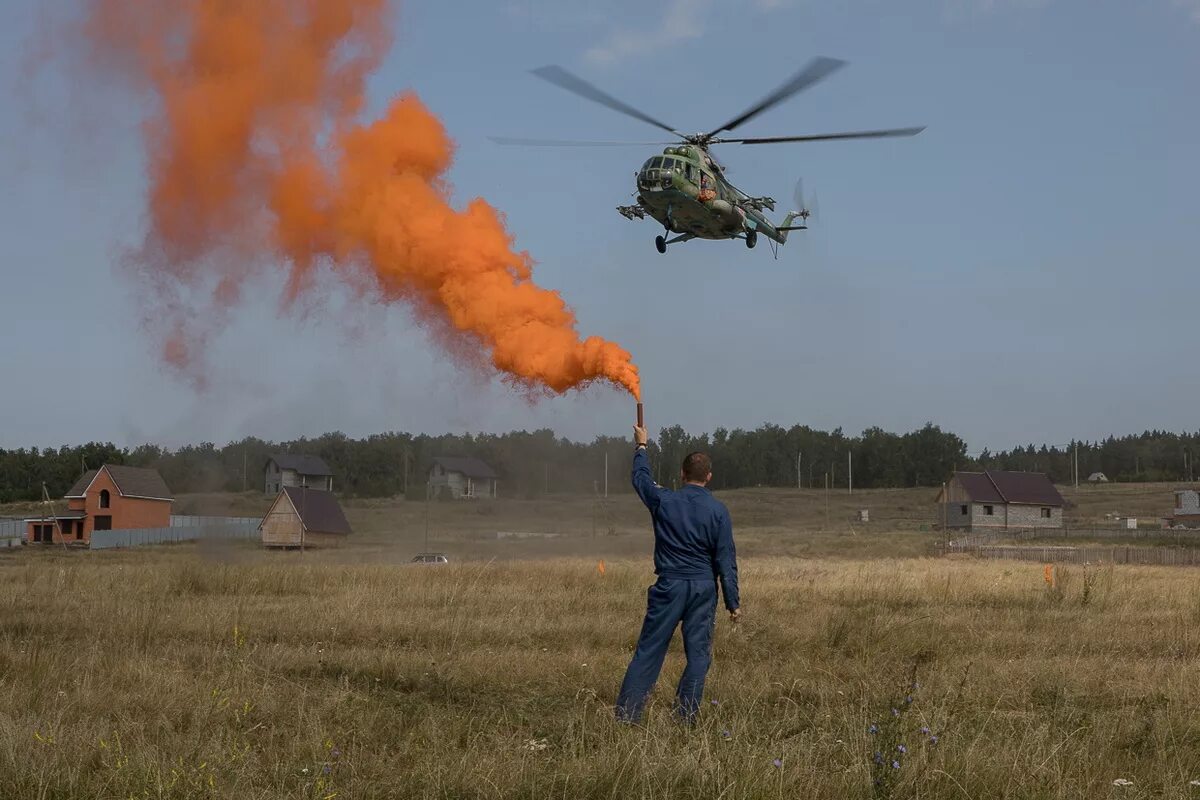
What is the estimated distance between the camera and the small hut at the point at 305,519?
54594 millimetres

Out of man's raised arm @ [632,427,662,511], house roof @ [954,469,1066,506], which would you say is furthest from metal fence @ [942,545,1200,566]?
house roof @ [954,469,1066,506]

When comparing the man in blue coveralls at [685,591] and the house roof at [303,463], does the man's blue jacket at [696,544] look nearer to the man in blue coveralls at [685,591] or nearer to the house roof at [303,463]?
the man in blue coveralls at [685,591]

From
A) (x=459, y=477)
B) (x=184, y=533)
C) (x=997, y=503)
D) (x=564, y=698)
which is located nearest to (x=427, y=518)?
(x=459, y=477)

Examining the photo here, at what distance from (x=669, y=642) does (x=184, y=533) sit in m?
46.3

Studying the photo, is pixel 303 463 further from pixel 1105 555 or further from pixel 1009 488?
pixel 1009 488

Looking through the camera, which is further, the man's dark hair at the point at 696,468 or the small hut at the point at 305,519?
the small hut at the point at 305,519

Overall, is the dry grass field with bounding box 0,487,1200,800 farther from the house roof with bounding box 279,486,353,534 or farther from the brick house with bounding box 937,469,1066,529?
the brick house with bounding box 937,469,1066,529

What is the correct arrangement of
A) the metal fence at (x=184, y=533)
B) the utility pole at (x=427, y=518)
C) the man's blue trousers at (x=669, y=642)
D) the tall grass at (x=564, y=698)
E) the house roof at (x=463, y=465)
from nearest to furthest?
the tall grass at (x=564, y=698) → the man's blue trousers at (x=669, y=642) → the metal fence at (x=184, y=533) → the utility pole at (x=427, y=518) → the house roof at (x=463, y=465)

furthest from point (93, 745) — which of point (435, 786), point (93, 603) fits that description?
point (93, 603)

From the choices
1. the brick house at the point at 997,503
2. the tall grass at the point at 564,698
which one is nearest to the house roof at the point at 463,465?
the tall grass at the point at 564,698

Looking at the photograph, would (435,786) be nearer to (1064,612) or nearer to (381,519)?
(1064,612)

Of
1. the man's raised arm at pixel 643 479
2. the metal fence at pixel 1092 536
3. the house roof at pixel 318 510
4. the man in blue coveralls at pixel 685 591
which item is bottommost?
the metal fence at pixel 1092 536

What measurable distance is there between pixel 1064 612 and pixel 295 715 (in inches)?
485

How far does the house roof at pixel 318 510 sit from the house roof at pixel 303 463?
6.48 ft
